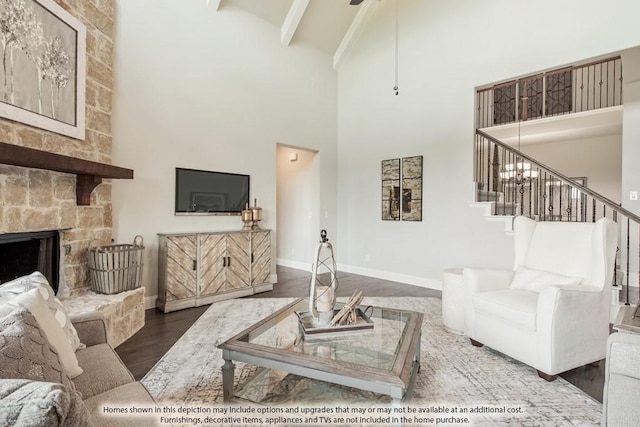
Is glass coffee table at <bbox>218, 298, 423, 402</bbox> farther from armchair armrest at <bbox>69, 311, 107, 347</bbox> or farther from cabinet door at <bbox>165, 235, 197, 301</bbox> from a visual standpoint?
cabinet door at <bbox>165, 235, 197, 301</bbox>

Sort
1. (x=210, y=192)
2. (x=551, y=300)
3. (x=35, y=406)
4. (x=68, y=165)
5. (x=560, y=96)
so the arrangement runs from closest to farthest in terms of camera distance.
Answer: (x=35, y=406)
(x=551, y=300)
(x=68, y=165)
(x=210, y=192)
(x=560, y=96)

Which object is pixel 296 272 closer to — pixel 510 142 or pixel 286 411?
pixel 286 411

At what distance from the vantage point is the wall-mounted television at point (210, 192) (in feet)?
14.1

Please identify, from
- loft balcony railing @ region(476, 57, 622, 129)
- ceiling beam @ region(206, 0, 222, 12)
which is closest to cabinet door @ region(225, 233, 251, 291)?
ceiling beam @ region(206, 0, 222, 12)

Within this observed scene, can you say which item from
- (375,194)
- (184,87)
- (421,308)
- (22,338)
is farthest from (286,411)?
(375,194)

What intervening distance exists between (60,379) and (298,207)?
579 centimetres

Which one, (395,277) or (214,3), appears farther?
(395,277)

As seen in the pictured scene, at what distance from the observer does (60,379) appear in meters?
1.00

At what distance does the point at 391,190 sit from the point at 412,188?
402mm

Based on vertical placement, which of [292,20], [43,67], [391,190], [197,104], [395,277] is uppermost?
[292,20]

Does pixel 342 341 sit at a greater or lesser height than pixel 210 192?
lesser

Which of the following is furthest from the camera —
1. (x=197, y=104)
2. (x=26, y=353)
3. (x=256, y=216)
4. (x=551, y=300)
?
(x=256, y=216)

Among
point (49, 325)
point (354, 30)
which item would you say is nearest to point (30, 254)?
point (49, 325)

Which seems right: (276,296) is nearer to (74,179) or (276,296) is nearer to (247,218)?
(247,218)
